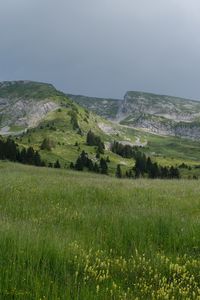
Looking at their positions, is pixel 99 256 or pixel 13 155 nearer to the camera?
pixel 99 256

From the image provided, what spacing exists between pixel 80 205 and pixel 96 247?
6.35 meters

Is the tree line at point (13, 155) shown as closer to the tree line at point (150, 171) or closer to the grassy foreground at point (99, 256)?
the tree line at point (150, 171)

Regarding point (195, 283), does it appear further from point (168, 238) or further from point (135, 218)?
point (135, 218)

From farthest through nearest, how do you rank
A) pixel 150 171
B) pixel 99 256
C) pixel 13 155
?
pixel 150 171
pixel 13 155
pixel 99 256

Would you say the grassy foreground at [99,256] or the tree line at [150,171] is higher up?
the grassy foreground at [99,256]

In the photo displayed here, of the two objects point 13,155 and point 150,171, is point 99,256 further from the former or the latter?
point 150,171

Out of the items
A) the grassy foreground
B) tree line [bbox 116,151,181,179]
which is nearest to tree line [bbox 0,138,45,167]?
tree line [bbox 116,151,181,179]

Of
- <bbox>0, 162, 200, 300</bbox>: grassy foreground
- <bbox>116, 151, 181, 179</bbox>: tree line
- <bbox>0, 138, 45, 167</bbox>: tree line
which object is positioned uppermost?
<bbox>0, 162, 200, 300</bbox>: grassy foreground

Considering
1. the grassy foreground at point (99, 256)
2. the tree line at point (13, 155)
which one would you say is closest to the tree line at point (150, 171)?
the tree line at point (13, 155)

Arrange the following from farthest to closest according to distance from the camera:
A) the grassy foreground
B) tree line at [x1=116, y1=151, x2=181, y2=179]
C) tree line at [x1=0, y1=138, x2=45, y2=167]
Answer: tree line at [x1=116, y1=151, x2=181, y2=179] → tree line at [x1=0, y1=138, x2=45, y2=167] → the grassy foreground

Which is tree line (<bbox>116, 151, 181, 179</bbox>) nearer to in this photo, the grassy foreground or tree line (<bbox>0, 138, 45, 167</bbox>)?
tree line (<bbox>0, 138, 45, 167</bbox>)

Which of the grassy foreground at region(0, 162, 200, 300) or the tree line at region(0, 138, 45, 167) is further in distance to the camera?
the tree line at region(0, 138, 45, 167)

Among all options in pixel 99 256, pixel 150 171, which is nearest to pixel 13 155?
pixel 150 171

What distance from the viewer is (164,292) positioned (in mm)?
5980
